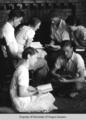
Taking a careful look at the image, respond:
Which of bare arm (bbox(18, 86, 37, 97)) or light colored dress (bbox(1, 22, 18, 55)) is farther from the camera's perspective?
light colored dress (bbox(1, 22, 18, 55))

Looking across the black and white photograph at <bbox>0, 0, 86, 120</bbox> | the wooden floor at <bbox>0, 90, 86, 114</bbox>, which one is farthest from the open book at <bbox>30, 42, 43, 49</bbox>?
the wooden floor at <bbox>0, 90, 86, 114</bbox>

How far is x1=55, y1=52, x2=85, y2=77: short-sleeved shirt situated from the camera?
2176 mm

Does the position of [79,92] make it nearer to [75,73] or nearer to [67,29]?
[75,73]

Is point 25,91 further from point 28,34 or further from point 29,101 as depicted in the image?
point 28,34

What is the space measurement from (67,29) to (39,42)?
0.23m

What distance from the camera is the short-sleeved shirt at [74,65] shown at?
85.7 inches

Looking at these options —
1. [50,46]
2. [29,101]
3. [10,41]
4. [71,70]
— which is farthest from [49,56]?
[29,101]

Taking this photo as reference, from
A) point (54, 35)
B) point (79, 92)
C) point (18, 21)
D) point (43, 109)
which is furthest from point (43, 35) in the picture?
point (43, 109)

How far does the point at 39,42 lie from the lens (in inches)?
89.0

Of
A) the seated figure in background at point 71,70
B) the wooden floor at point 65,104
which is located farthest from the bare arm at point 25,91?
the seated figure in background at point 71,70

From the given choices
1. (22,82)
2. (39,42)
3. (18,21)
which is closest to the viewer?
(22,82)

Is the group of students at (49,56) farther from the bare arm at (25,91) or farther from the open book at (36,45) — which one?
the bare arm at (25,91)

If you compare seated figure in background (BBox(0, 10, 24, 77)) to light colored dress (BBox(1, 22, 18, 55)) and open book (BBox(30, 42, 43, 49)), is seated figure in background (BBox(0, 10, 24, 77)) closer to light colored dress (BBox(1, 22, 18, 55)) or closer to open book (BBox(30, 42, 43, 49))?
light colored dress (BBox(1, 22, 18, 55))

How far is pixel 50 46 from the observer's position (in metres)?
2.25
